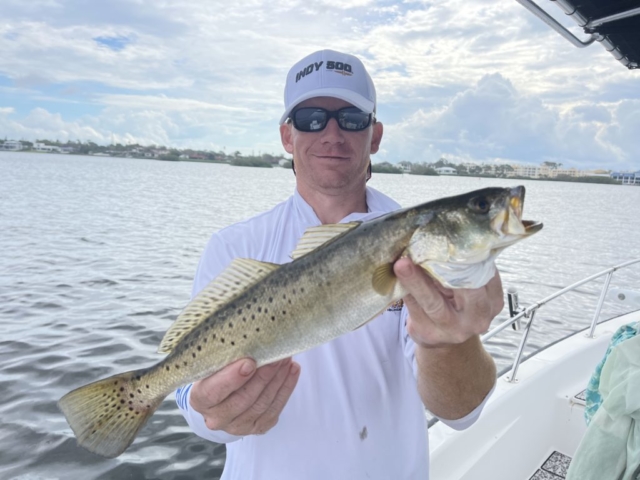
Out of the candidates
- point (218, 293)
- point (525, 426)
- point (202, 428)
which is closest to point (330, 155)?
point (218, 293)

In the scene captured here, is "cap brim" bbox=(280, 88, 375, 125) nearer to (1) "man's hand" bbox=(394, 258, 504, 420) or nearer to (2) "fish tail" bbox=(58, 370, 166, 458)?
(1) "man's hand" bbox=(394, 258, 504, 420)

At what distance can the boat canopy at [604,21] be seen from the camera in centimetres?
386

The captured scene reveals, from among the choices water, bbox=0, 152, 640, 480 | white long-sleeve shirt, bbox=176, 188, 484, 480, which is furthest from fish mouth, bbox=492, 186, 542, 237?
water, bbox=0, 152, 640, 480

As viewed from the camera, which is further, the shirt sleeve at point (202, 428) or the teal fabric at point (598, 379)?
the teal fabric at point (598, 379)

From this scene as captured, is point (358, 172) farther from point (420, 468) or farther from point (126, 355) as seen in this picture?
point (126, 355)

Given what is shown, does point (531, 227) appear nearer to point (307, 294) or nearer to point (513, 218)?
point (513, 218)

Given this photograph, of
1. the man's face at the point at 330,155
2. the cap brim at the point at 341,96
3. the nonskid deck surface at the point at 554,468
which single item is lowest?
the nonskid deck surface at the point at 554,468

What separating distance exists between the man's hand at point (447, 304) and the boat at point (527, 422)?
2459 mm

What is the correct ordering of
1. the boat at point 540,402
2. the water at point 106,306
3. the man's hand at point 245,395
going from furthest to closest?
the water at point 106,306
the boat at point 540,402
the man's hand at point 245,395

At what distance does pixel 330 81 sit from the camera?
3.66 meters

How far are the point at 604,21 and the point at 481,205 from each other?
291cm

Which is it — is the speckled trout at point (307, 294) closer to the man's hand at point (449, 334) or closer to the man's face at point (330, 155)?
the man's hand at point (449, 334)

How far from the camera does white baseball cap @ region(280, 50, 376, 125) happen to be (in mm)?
3613

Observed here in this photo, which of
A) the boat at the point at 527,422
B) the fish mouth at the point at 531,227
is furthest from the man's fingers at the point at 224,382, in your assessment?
the boat at the point at 527,422
